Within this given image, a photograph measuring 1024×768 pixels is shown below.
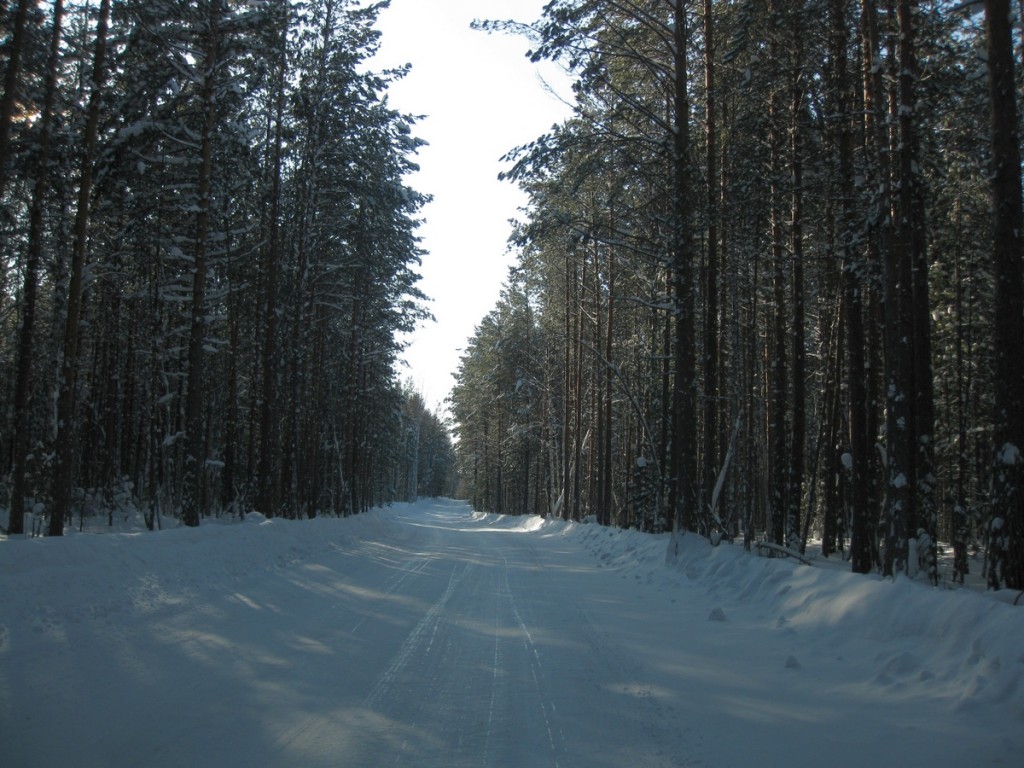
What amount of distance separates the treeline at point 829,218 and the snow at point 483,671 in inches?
82.9

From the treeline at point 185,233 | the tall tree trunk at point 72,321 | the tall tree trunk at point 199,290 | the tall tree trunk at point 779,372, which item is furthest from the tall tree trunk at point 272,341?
the tall tree trunk at point 779,372

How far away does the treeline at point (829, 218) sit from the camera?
29.9 feet

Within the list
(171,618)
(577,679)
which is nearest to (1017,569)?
(577,679)

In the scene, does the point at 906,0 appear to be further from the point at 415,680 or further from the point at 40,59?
the point at 40,59

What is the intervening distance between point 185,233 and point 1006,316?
18.6 meters

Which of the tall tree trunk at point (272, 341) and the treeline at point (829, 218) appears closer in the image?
the treeline at point (829, 218)

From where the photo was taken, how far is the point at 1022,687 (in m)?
4.69

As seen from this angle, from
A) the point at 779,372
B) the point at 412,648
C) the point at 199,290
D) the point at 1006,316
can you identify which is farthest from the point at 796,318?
the point at 199,290

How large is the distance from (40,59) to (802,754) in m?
16.2

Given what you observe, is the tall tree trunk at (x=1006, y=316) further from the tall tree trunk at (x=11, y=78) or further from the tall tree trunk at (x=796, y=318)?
the tall tree trunk at (x=11, y=78)

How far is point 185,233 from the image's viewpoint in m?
18.7

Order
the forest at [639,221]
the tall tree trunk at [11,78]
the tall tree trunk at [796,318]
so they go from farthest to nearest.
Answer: the tall tree trunk at [796,318]
the tall tree trunk at [11,78]
the forest at [639,221]

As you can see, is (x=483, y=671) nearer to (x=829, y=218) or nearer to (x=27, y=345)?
(x=27, y=345)

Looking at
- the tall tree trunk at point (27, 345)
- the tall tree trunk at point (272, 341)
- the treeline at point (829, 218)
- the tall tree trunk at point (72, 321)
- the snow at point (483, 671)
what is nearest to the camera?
the snow at point (483, 671)
